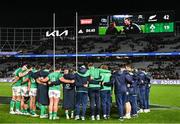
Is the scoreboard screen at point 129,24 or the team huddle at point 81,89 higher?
the scoreboard screen at point 129,24

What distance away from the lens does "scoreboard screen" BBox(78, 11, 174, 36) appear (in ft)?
183

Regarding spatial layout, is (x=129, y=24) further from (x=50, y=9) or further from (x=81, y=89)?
(x=81, y=89)

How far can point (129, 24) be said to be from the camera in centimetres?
5769

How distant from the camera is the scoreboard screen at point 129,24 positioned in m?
55.8

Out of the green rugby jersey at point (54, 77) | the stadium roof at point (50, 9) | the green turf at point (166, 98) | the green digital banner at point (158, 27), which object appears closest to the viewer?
the green rugby jersey at point (54, 77)

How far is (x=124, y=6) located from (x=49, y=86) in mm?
59806

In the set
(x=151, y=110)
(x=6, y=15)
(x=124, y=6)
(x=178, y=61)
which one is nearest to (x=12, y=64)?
(x=6, y=15)

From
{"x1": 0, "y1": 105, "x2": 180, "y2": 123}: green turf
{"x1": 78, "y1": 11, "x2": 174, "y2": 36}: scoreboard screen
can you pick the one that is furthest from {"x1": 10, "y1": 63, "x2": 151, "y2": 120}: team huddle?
{"x1": 78, "y1": 11, "x2": 174, "y2": 36}: scoreboard screen

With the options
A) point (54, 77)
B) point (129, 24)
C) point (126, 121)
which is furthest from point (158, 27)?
point (54, 77)

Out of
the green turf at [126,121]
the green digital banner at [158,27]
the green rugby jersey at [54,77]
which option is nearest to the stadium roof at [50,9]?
the green digital banner at [158,27]

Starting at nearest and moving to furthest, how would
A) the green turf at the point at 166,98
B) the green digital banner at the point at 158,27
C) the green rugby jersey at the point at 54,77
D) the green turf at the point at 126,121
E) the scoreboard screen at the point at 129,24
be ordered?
the green turf at the point at 126,121
the green rugby jersey at the point at 54,77
the green turf at the point at 166,98
the green digital banner at the point at 158,27
the scoreboard screen at the point at 129,24

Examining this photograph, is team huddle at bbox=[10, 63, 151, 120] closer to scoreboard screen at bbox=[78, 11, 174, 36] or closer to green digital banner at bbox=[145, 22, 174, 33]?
green digital banner at bbox=[145, 22, 174, 33]

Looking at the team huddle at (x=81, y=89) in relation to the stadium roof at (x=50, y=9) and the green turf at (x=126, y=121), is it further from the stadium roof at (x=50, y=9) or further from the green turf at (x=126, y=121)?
the stadium roof at (x=50, y=9)

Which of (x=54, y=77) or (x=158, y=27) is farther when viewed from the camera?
(x=158, y=27)
